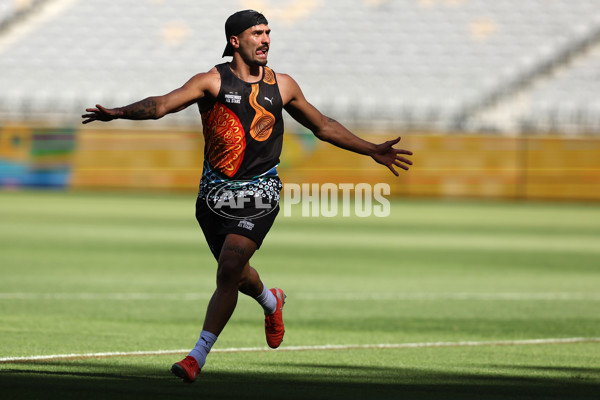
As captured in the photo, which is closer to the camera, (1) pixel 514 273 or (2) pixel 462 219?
(1) pixel 514 273

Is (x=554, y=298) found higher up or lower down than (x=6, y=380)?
lower down

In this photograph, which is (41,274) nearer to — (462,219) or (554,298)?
(554,298)

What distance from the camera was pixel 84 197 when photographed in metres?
30.2

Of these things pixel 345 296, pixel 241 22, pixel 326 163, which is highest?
pixel 241 22

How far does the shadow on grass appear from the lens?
6266 mm

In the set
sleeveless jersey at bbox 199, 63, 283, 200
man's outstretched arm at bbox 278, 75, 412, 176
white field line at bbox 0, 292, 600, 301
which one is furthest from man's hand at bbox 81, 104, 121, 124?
white field line at bbox 0, 292, 600, 301

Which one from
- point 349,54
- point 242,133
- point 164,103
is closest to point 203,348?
point 242,133

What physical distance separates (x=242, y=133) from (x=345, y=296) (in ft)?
18.4

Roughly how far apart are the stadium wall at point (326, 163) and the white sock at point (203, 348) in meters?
25.6

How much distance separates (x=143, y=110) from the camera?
6.60 m

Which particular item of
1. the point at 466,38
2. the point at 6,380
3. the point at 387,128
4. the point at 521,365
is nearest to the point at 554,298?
the point at 521,365

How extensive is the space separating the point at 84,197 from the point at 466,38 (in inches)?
647

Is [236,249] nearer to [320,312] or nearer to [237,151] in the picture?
[237,151]

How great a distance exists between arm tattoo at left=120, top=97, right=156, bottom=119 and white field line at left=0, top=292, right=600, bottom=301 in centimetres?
532
